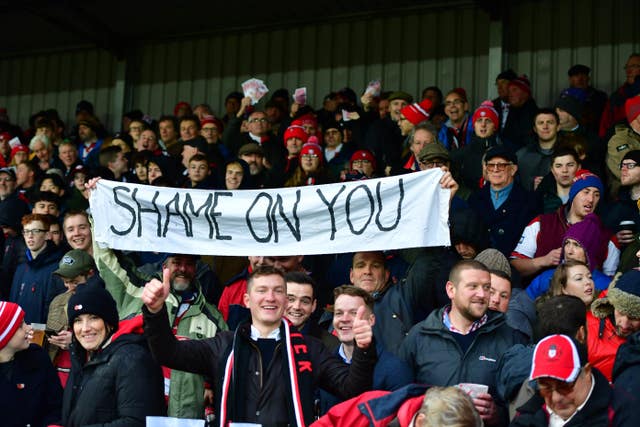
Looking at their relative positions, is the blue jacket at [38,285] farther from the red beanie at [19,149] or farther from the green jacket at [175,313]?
the red beanie at [19,149]

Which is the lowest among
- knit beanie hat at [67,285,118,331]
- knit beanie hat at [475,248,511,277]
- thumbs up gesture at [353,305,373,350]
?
thumbs up gesture at [353,305,373,350]

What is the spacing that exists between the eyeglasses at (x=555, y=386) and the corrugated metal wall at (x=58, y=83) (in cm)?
1332

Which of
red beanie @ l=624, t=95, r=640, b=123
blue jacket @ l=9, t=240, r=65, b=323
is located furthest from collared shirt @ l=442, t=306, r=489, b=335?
red beanie @ l=624, t=95, r=640, b=123

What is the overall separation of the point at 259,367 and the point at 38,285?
3823 mm

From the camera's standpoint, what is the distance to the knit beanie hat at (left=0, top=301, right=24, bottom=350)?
5812 mm

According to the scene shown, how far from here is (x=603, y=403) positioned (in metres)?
4.65

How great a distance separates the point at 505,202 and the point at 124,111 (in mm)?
9923

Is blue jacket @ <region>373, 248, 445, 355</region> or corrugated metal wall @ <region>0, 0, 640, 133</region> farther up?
corrugated metal wall @ <region>0, 0, 640, 133</region>

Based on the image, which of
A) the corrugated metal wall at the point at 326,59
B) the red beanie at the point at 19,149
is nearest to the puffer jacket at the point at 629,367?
the corrugated metal wall at the point at 326,59

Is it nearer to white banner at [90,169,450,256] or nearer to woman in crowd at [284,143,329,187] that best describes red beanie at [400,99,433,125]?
woman in crowd at [284,143,329,187]

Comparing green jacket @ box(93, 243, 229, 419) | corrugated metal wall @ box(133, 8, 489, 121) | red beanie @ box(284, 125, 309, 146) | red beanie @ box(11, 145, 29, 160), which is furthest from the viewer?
corrugated metal wall @ box(133, 8, 489, 121)

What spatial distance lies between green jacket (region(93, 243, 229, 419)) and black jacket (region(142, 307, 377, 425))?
3.14ft

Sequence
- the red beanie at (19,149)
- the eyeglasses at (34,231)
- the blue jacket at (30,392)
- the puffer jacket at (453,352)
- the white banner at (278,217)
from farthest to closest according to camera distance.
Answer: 1. the red beanie at (19,149)
2. the eyeglasses at (34,231)
3. the white banner at (278,217)
4. the blue jacket at (30,392)
5. the puffer jacket at (453,352)

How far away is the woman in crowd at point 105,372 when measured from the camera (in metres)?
5.36
